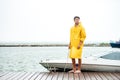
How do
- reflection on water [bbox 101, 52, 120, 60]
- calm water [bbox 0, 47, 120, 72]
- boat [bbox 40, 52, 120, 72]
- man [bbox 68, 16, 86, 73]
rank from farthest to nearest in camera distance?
calm water [bbox 0, 47, 120, 72], reflection on water [bbox 101, 52, 120, 60], boat [bbox 40, 52, 120, 72], man [bbox 68, 16, 86, 73]

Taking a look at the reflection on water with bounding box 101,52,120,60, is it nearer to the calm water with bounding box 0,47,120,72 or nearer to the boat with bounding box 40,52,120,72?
the boat with bounding box 40,52,120,72

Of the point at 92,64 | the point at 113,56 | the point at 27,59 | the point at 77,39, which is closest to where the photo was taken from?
the point at 77,39

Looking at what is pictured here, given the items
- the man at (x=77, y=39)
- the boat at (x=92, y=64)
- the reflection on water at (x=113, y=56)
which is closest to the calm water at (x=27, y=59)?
the reflection on water at (x=113, y=56)

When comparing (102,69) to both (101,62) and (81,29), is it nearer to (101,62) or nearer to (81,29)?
(101,62)

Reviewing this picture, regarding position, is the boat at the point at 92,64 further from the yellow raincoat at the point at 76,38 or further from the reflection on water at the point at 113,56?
the yellow raincoat at the point at 76,38

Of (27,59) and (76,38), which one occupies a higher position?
(76,38)

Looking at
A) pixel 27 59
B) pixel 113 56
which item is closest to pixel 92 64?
pixel 113 56

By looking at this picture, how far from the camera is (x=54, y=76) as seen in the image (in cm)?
968

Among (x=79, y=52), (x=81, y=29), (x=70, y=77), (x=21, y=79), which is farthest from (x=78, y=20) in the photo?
(x=21, y=79)

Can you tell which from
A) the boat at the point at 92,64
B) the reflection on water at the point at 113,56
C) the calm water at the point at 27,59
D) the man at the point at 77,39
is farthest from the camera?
the calm water at the point at 27,59

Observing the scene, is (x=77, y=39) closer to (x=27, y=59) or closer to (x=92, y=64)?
(x=92, y=64)

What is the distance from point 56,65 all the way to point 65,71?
43 cm

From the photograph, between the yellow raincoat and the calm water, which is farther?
the calm water

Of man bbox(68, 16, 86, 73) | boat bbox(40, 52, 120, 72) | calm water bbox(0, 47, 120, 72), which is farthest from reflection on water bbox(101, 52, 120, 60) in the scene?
man bbox(68, 16, 86, 73)
